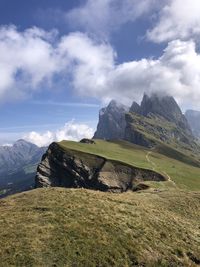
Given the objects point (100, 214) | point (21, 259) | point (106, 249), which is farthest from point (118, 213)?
point (21, 259)

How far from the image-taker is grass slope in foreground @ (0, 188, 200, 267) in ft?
111

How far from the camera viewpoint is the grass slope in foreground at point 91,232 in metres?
33.8

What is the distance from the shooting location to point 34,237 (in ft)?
117

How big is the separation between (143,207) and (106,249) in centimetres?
1446

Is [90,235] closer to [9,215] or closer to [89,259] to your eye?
[89,259]

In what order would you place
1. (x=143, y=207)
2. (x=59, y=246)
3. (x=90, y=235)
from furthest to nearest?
(x=143, y=207)
(x=90, y=235)
(x=59, y=246)

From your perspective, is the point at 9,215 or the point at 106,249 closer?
the point at 106,249

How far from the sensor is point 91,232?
38094mm

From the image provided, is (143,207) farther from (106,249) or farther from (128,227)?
(106,249)

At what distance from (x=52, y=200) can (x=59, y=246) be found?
12.2 m

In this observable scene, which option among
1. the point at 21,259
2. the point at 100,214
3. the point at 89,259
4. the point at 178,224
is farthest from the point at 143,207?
the point at 21,259

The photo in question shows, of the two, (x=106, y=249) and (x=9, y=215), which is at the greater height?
(x=9, y=215)

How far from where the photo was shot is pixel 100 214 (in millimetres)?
42875

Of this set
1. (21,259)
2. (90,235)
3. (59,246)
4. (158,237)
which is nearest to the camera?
(21,259)
